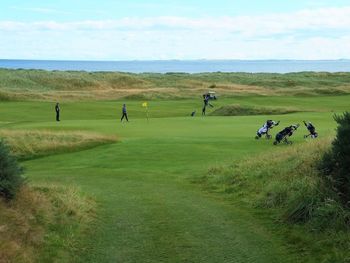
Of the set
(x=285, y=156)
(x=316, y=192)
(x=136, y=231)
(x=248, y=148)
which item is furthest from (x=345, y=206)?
(x=248, y=148)

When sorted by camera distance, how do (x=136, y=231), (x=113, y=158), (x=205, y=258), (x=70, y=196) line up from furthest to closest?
(x=113, y=158), (x=70, y=196), (x=136, y=231), (x=205, y=258)

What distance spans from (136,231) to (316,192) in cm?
365

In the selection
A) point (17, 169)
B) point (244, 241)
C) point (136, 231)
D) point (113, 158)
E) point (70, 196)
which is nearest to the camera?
point (244, 241)

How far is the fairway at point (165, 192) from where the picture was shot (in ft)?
29.6

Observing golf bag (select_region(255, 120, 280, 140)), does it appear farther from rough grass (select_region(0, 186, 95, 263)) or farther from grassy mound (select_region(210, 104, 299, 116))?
grassy mound (select_region(210, 104, 299, 116))

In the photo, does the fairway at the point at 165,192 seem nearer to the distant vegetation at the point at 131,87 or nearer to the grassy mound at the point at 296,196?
the grassy mound at the point at 296,196

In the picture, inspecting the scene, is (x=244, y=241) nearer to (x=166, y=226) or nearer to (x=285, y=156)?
(x=166, y=226)

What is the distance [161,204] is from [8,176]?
4066 mm

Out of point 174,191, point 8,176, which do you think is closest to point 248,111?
point 174,191

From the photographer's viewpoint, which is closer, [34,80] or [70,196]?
[70,196]

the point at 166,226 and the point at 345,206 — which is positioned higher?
the point at 345,206

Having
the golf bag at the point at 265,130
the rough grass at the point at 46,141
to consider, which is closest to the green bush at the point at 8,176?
the rough grass at the point at 46,141

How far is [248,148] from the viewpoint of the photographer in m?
25.2

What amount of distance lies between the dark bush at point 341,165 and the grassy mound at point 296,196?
164 millimetres
